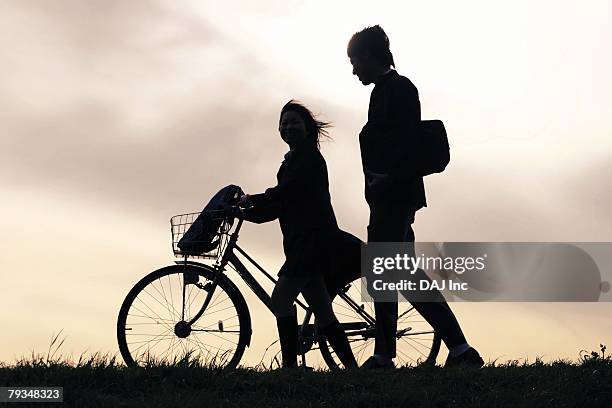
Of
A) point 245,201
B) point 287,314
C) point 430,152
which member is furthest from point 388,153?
point 287,314

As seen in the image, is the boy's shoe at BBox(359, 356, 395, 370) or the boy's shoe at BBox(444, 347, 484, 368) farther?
the boy's shoe at BBox(444, 347, 484, 368)

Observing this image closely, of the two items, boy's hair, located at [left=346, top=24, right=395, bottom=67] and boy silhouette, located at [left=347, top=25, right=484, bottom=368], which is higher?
boy's hair, located at [left=346, top=24, right=395, bottom=67]

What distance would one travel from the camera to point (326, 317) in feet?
28.2

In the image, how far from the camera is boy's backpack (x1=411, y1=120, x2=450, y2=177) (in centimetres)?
806

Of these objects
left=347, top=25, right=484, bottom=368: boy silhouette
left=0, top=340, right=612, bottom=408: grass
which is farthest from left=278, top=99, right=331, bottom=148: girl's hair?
left=0, top=340, right=612, bottom=408: grass

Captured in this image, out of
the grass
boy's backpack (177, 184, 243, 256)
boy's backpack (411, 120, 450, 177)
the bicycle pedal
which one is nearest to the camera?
the grass

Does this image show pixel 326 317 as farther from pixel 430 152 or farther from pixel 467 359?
pixel 430 152

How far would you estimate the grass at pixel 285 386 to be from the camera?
722 cm

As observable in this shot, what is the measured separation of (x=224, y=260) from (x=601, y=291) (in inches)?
150

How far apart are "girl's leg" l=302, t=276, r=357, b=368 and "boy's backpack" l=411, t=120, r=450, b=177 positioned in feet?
4.52

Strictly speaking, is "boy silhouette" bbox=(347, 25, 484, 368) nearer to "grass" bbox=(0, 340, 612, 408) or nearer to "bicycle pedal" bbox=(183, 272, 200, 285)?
"grass" bbox=(0, 340, 612, 408)

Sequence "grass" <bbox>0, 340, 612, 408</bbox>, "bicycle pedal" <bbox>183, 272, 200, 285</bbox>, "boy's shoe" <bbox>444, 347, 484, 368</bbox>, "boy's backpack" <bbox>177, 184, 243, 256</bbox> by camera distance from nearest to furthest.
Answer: "grass" <bbox>0, 340, 612, 408</bbox>, "boy's shoe" <bbox>444, 347, 484, 368</bbox>, "boy's backpack" <bbox>177, 184, 243, 256</bbox>, "bicycle pedal" <bbox>183, 272, 200, 285</bbox>

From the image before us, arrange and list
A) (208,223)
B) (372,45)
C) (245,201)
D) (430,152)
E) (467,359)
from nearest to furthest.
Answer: (430,152), (372,45), (245,201), (467,359), (208,223)

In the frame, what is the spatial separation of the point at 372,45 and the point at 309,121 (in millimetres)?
869
